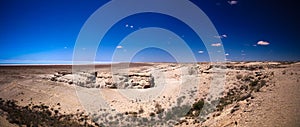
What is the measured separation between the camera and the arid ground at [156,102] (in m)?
12.0

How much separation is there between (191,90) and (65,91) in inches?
464

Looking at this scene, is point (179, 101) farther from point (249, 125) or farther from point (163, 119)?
point (249, 125)

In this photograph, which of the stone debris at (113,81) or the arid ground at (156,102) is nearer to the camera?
the arid ground at (156,102)

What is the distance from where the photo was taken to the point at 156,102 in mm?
19547

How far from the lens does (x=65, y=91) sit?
23703mm

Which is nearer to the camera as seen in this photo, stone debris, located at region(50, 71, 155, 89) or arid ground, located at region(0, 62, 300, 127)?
arid ground, located at region(0, 62, 300, 127)

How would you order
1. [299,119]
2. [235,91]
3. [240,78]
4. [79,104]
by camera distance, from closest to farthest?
[299,119] < [235,91] < [79,104] < [240,78]

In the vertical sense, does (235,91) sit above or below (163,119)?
above

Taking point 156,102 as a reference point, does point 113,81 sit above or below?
above

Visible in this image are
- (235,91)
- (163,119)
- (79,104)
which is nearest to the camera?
(163,119)

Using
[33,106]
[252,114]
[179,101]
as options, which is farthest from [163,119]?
[33,106]

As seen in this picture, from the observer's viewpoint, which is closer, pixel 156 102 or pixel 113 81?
pixel 156 102

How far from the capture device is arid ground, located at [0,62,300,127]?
12032mm

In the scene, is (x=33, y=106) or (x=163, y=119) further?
(x=33, y=106)
